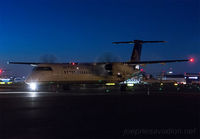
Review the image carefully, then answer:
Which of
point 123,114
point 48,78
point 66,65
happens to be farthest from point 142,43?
point 123,114

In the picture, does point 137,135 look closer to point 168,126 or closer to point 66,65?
point 168,126

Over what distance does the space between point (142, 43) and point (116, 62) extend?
10315mm

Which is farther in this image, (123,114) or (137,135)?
(123,114)

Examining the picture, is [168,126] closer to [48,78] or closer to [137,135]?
[137,135]

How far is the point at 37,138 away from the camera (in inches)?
340

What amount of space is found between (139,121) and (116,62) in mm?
32225

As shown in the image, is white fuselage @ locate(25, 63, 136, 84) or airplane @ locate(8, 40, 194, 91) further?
airplane @ locate(8, 40, 194, 91)

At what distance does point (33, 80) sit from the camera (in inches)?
1489

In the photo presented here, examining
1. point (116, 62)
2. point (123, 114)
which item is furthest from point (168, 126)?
point (116, 62)

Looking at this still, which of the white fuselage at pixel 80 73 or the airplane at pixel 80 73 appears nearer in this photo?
the white fuselage at pixel 80 73

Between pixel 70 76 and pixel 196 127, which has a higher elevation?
pixel 70 76

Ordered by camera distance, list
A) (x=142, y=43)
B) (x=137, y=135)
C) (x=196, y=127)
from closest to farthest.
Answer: (x=137, y=135)
(x=196, y=127)
(x=142, y=43)

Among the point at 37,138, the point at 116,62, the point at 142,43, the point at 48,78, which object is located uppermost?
the point at 142,43

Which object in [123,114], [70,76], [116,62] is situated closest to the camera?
[123,114]
